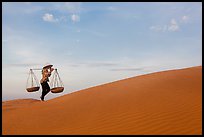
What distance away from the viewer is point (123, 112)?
30.5 feet

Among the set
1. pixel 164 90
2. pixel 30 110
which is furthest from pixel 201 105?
pixel 30 110

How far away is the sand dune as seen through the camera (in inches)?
319

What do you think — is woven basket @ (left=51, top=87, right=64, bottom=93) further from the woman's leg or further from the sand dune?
the sand dune

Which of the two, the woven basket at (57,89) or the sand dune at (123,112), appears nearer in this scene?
the sand dune at (123,112)

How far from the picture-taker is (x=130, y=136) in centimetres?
749

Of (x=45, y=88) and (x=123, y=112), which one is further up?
(x=45, y=88)

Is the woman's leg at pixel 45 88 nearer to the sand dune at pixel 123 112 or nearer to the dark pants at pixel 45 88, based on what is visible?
the dark pants at pixel 45 88

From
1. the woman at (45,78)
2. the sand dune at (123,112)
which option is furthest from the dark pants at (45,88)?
the sand dune at (123,112)

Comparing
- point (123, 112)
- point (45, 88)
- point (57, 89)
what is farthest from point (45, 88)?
point (123, 112)

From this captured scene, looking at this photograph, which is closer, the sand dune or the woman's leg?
the sand dune

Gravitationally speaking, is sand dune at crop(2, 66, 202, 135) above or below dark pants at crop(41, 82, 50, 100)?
A: below

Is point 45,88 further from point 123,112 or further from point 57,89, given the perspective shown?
point 123,112

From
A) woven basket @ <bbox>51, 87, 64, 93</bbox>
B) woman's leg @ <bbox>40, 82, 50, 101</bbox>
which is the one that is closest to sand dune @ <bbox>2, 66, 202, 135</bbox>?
woven basket @ <bbox>51, 87, 64, 93</bbox>

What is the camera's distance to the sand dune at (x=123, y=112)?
26.6 ft
